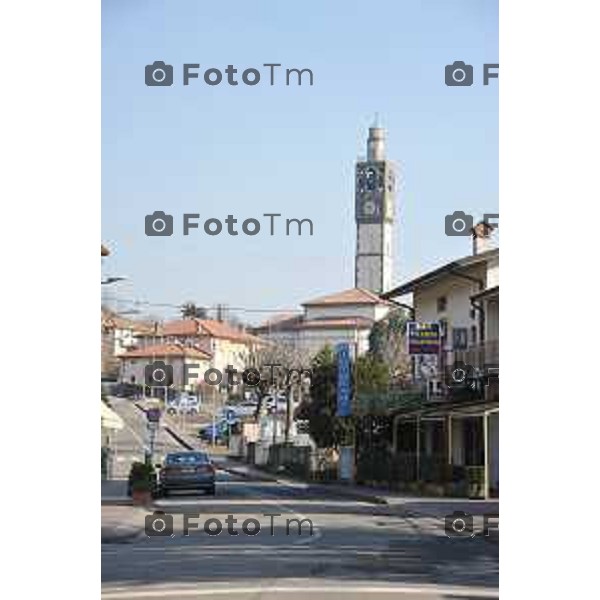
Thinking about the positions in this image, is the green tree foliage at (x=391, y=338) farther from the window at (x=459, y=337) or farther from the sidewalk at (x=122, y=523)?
the sidewalk at (x=122, y=523)

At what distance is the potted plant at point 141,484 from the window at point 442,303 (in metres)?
12.7

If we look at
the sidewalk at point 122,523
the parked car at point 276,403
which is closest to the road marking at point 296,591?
the sidewalk at point 122,523

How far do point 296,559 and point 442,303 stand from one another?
21765 millimetres

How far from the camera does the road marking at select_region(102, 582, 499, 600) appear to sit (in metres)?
9.59

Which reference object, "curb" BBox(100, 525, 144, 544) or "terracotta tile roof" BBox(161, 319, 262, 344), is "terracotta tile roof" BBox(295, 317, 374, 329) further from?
"curb" BBox(100, 525, 144, 544)

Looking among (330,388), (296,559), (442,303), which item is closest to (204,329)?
(296,559)

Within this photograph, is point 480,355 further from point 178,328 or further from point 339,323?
point 339,323

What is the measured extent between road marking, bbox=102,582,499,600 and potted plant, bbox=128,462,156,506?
12.0m

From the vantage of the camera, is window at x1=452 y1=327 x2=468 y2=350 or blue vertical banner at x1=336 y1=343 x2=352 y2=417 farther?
blue vertical banner at x1=336 y1=343 x2=352 y2=417

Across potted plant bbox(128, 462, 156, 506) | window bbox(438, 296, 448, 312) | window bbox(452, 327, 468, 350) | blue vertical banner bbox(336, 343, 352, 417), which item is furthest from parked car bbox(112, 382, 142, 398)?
window bbox(438, 296, 448, 312)

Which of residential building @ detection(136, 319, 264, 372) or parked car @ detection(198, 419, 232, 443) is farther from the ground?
residential building @ detection(136, 319, 264, 372)
